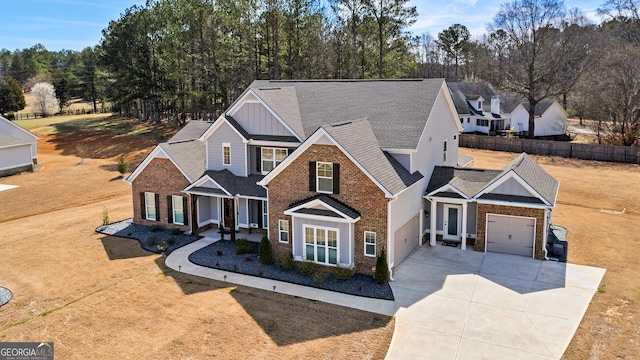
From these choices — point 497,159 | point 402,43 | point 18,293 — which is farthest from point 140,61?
point 18,293

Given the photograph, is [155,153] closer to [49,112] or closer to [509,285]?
[509,285]

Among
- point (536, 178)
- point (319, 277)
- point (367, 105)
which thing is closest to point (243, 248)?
point (319, 277)

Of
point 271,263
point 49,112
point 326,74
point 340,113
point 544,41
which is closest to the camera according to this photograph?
point 271,263

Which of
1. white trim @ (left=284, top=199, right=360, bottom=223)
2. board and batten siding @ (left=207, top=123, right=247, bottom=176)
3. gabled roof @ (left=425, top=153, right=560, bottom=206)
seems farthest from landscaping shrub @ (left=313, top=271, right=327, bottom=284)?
board and batten siding @ (left=207, top=123, right=247, bottom=176)

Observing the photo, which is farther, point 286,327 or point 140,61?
point 140,61

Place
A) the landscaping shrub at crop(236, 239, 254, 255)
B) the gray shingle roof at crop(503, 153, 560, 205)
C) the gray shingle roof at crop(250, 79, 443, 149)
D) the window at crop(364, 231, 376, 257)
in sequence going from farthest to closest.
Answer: the gray shingle roof at crop(250, 79, 443, 149), the landscaping shrub at crop(236, 239, 254, 255), the gray shingle roof at crop(503, 153, 560, 205), the window at crop(364, 231, 376, 257)

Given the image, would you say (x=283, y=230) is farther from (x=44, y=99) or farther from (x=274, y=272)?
(x=44, y=99)

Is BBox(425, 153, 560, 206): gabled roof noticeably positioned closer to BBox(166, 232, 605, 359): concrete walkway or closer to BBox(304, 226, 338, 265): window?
BBox(166, 232, 605, 359): concrete walkway
